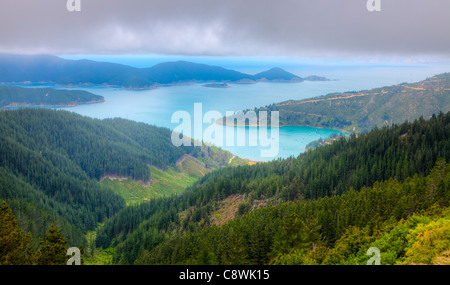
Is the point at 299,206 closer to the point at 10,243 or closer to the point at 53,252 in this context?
the point at 53,252

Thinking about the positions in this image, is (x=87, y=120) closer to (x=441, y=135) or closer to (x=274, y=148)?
(x=274, y=148)

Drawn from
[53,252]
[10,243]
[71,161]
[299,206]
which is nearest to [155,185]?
[71,161]

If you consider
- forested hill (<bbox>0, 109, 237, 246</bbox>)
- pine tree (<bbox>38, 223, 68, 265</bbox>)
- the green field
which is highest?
pine tree (<bbox>38, 223, 68, 265</bbox>)

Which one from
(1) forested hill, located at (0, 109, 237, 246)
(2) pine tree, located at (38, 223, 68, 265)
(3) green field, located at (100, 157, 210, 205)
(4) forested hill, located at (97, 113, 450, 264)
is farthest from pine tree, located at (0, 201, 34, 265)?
(3) green field, located at (100, 157, 210, 205)

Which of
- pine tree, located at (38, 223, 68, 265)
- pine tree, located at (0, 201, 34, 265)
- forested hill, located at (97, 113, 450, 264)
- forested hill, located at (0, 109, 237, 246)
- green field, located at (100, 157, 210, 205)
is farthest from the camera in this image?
green field, located at (100, 157, 210, 205)

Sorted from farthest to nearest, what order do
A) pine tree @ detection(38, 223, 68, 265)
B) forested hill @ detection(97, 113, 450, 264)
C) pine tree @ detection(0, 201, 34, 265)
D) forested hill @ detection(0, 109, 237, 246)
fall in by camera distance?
forested hill @ detection(0, 109, 237, 246) → forested hill @ detection(97, 113, 450, 264) → pine tree @ detection(38, 223, 68, 265) → pine tree @ detection(0, 201, 34, 265)

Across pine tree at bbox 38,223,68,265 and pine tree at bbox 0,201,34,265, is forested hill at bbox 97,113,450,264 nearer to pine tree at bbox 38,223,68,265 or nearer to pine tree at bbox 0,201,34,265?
pine tree at bbox 38,223,68,265
